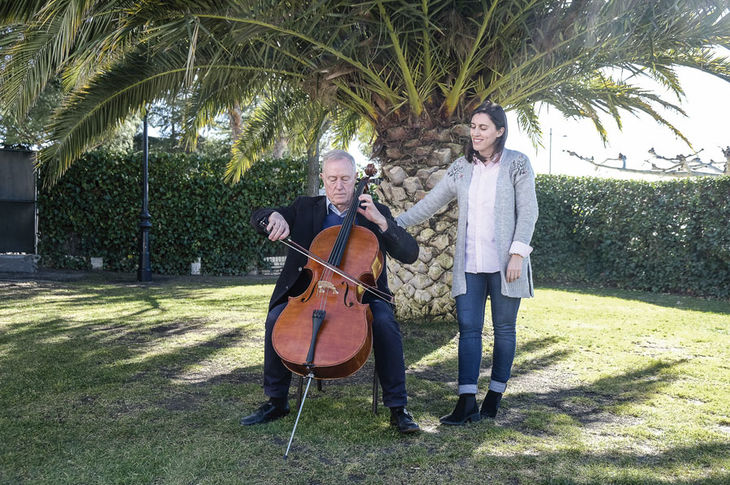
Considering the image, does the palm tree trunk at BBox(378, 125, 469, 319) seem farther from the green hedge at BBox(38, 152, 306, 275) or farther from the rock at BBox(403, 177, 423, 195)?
the green hedge at BBox(38, 152, 306, 275)

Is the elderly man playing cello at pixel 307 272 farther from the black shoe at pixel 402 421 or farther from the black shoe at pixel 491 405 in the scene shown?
the black shoe at pixel 491 405

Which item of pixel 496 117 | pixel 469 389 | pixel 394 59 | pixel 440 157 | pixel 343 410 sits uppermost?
pixel 394 59

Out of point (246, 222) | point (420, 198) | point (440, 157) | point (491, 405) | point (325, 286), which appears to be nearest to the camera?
point (325, 286)

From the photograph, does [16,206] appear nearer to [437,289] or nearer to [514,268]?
[437,289]

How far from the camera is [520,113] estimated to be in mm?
7562

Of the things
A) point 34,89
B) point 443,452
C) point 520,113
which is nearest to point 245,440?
point 443,452

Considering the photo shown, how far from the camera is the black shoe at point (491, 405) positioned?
304 cm

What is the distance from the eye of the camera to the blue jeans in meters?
2.97

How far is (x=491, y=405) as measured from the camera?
120 inches

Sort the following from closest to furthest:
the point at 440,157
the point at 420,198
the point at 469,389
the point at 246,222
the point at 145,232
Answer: the point at 469,389, the point at 440,157, the point at 420,198, the point at 145,232, the point at 246,222

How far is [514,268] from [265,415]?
57.9 inches

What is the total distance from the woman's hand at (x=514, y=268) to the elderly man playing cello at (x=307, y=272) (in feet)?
1.64

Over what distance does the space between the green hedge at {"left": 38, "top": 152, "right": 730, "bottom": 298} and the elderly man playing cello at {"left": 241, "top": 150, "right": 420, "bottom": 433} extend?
286 inches

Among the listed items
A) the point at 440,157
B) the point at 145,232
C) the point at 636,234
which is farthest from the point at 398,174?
the point at 636,234
